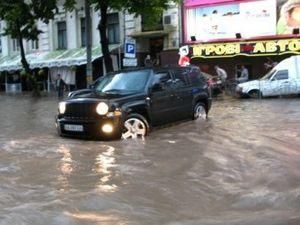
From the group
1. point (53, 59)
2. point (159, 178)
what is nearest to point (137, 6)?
point (159, 178)

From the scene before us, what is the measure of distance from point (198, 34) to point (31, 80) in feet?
34.3

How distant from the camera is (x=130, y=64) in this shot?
2419cm

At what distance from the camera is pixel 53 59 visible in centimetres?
4209

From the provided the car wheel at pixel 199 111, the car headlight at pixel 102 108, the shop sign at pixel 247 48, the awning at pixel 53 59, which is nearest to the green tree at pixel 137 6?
the shop sign at pixel 247 48

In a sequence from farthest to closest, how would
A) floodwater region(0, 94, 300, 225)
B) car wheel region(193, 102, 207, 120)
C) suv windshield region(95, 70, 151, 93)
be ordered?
car wheel region(193, 102, 207, 120) < suv windshield region(95, 70, 151, 93) < floodwater region(0, 94, 300, 225)

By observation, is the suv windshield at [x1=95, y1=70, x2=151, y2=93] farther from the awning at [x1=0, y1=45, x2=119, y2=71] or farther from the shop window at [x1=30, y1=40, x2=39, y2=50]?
the shop window at [x1=30, y1=40, x2=39, y2=50]

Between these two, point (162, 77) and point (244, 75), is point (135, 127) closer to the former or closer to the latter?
point (162, 77)

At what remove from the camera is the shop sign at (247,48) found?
105 feet

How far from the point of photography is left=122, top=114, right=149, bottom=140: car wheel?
1369 centimetres

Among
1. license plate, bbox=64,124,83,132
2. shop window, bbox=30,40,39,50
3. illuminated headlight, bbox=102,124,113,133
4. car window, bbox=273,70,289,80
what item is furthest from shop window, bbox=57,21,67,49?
illuminated headlight, bbox=102,124,113,133

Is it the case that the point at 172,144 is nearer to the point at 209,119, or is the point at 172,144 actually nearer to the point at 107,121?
the point at 107,121

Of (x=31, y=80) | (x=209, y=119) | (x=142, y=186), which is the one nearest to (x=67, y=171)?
(x=142, y=186)

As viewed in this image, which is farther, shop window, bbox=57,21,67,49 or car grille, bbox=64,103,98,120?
shop window, bbox=57,21,67,49

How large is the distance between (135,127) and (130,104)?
57 centimetres
